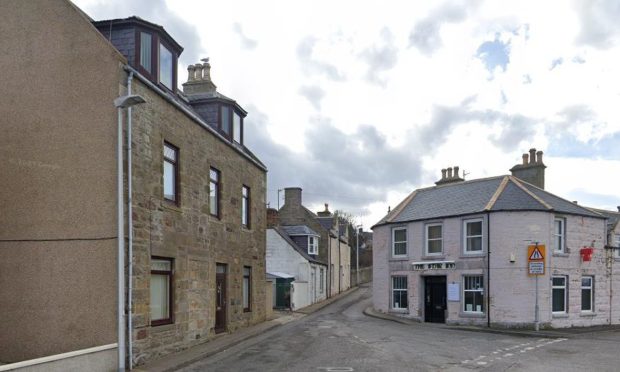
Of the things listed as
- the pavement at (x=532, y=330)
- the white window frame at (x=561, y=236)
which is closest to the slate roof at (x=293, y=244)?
the pavement at (x=532, y=330)

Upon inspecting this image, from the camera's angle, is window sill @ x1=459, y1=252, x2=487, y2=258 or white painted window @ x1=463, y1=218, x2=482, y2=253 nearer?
window sill @ x1=459, y1=252, x2=487, y2=258

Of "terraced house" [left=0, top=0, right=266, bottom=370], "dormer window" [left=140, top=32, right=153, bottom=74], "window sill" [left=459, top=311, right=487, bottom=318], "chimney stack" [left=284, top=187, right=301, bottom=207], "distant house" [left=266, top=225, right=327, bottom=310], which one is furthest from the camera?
"chimney stack" [left=284, top=187, right=301, bottom=207]

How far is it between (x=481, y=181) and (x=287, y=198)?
74.6ft

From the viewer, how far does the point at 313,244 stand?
45500 mm

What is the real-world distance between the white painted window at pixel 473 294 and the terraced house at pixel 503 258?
46 millimetres

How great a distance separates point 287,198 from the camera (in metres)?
49.5

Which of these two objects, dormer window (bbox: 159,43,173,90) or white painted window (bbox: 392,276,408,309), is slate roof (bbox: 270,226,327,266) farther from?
dormer window (bbox: 159,43,173,90)

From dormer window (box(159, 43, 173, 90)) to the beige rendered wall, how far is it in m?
3.72

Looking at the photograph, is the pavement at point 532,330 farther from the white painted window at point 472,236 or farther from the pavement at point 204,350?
the pavement at point 204,350

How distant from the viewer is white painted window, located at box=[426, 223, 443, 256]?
1134 inches

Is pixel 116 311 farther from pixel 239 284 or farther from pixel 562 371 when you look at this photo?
pixel 562 371

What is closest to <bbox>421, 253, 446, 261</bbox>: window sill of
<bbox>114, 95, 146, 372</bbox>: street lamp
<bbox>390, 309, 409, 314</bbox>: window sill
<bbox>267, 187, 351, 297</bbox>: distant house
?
<bbox>390, 309, 409, 314</bbox>: window sill

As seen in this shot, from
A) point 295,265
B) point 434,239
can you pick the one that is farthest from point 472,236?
point 295,265

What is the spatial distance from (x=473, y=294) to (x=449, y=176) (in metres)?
9.76
